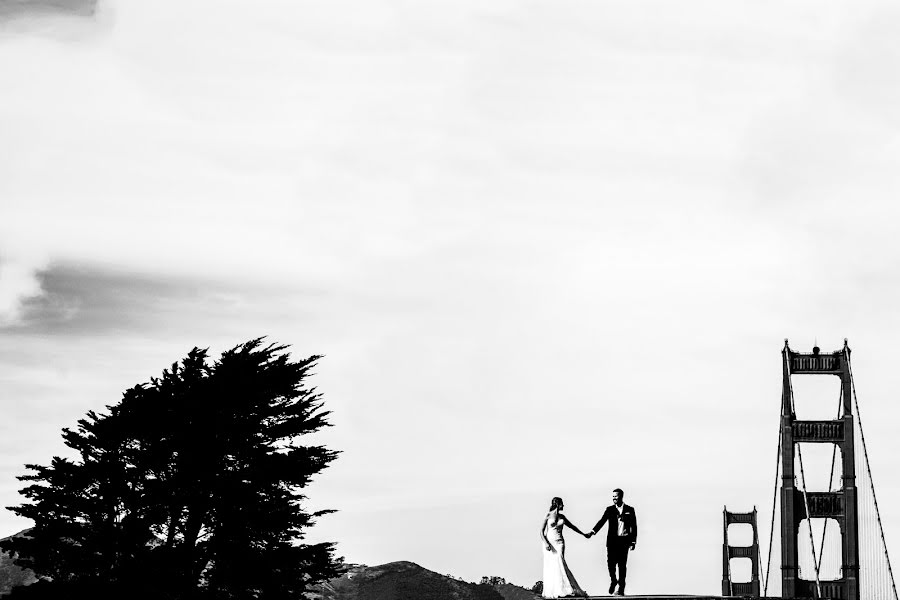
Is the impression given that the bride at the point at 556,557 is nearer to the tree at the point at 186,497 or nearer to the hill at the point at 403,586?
the tree at the point at 186,497

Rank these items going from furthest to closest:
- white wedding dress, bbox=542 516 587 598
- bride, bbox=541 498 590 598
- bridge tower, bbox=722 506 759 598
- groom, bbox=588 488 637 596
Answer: bridge tower, bbox=722 506 759 598, white wedding dress, bbox=542 516 587 598, bride, bbox=541 498 590 598, groom, bbox=588 488 637 596

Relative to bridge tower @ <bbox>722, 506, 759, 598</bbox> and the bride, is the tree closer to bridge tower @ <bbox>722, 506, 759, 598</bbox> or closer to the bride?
the bride

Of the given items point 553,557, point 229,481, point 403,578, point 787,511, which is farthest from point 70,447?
point 403,578

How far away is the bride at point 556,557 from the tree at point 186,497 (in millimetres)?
7788

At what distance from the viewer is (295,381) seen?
34.7 metres

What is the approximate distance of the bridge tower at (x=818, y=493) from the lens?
156 feet

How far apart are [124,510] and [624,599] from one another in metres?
13.1

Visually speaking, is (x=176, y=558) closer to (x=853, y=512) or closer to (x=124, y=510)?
(x=124, y=510)

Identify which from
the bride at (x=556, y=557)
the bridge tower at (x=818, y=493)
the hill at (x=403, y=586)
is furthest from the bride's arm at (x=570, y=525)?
the hill at (x=403, y=586)

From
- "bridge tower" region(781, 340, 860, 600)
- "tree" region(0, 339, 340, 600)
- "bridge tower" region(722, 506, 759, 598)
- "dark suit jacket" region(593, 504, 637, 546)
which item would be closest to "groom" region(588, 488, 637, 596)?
"dark suit jacket" region(593, 504, 637, 546)

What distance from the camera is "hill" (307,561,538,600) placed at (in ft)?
417

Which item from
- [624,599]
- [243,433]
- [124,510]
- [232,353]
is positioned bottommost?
[624,599]

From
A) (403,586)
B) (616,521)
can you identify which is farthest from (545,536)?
(403,586)

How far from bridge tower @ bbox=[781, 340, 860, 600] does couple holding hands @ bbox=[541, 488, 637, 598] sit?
73.6 ft
